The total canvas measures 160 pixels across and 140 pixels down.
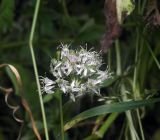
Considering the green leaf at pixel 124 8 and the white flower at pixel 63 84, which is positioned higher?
the green leaf at pixel 124 8

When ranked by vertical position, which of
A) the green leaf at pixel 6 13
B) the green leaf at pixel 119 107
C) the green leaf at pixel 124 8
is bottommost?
the green leaf at pixel 119 107

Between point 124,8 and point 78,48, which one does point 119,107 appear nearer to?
point 124,8

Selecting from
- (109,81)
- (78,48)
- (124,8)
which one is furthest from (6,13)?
(124,8)

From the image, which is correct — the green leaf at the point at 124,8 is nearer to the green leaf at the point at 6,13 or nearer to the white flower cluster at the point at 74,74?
the white flower cluster at the point at 74,74

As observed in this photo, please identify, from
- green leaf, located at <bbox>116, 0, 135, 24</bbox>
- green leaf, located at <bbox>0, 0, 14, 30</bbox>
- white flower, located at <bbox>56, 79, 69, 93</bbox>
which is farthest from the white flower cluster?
green leaf, located at <bbox>0, 0, 14, 30</bbox>

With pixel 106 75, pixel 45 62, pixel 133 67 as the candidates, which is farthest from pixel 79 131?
pixel 106 75

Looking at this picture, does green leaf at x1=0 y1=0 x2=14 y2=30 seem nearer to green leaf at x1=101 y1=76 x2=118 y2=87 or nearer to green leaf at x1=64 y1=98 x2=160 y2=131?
green leaf at x1=101 y1=76 x2=118 y2=87

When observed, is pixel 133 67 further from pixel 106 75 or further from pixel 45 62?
pixel 45 62

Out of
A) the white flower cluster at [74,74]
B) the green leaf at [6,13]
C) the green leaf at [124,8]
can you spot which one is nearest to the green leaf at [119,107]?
the white flower cluster at [74,74]
